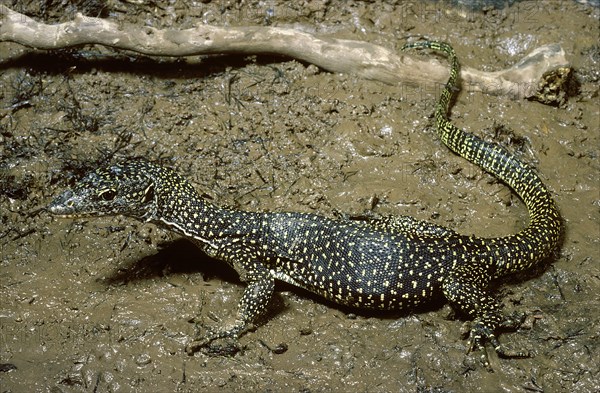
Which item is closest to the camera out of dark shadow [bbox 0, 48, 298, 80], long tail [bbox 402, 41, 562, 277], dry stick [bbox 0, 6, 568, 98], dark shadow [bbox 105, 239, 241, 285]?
long tail [bbox 402, 41, 562, 277]

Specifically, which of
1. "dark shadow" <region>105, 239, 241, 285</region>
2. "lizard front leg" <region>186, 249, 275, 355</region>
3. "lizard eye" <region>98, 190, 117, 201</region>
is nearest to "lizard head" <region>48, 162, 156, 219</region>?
"lizard eye" <region>98, 190, 117, 201</region>

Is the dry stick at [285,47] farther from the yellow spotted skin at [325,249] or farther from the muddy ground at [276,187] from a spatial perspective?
the yellow spotted skin at [325,249]

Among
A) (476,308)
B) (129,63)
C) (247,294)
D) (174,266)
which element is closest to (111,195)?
(174,266)

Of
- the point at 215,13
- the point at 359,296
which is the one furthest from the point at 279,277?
the point at 215,13

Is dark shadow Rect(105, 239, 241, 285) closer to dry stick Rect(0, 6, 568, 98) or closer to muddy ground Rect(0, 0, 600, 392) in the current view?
muddy ground Rect(0, 0, 600, 392)

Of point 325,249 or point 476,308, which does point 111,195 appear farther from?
point 476,308

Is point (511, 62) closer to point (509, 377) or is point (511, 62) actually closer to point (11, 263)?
point (509, 377)
